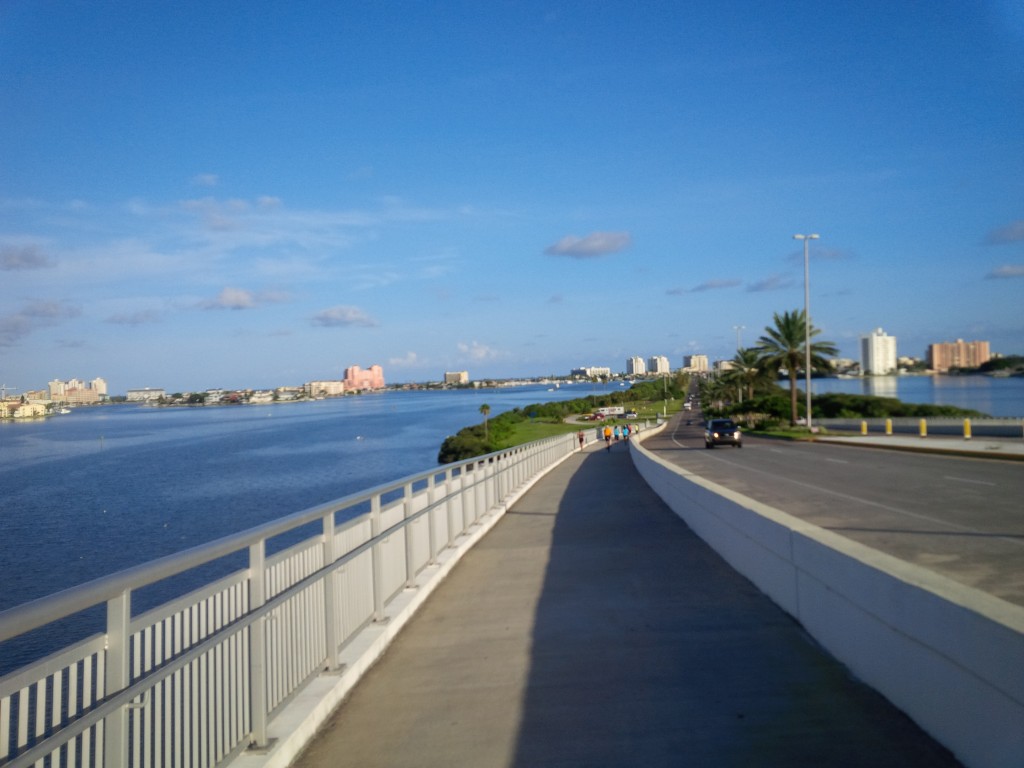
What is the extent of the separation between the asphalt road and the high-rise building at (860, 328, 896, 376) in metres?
136

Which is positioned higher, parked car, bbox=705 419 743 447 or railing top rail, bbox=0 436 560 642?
railing top rail, bbox=0 436 560 642

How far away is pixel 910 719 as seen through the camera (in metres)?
5.01

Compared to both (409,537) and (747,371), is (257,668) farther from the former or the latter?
(747,371)

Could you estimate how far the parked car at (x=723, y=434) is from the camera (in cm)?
4641

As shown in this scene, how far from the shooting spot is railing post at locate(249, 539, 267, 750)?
4.73 metres

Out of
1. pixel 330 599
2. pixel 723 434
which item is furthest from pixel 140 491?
pixel 330 599

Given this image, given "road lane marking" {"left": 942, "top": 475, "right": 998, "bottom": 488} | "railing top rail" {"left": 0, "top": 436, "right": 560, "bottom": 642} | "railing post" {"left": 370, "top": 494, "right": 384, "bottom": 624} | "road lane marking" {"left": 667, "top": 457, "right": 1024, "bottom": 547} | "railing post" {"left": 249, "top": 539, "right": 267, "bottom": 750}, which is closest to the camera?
"railing top rail" {"left": 0, "top": 436, "right": 560, "bottom": 642}

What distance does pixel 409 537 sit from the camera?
30.1 feet

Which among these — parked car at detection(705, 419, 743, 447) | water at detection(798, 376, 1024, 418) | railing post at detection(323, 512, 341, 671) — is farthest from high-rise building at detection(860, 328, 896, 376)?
railing post at detection(323, 512, 341, 671)

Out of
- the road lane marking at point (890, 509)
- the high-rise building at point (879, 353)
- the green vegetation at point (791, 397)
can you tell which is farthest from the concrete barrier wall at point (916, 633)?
the high-rise building at point (879, 353)

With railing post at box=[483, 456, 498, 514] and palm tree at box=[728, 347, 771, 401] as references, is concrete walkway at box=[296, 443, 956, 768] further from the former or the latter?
palm tree at box=[728, 347, 771, 401]

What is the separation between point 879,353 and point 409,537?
16608 centimetres

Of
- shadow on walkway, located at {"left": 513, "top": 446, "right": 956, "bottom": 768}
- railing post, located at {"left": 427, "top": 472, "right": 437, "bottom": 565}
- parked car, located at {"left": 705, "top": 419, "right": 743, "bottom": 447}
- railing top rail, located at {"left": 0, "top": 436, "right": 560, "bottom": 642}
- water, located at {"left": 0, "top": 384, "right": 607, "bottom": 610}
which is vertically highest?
railing top rail, located at {"left": 0, "top": 436, "right": 560, "bottom": 642}

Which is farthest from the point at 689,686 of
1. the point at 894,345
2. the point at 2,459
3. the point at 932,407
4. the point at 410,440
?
the point at 894,345
